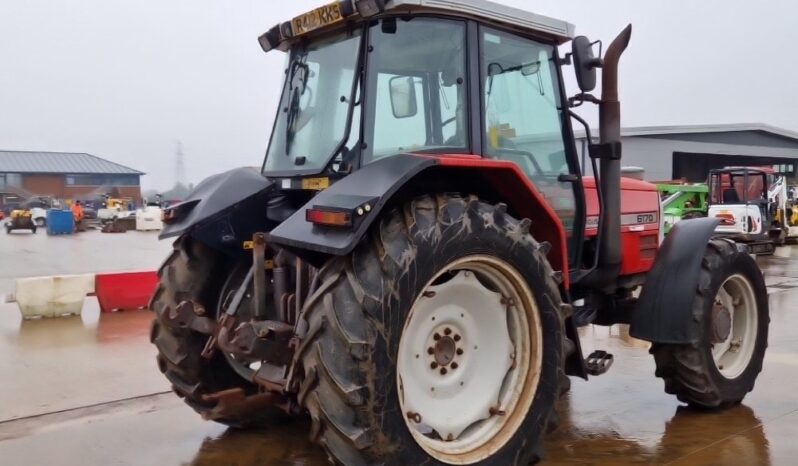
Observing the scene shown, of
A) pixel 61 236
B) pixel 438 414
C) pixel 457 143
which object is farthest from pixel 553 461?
pixel 61 236

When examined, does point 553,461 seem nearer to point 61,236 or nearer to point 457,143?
point 457,143

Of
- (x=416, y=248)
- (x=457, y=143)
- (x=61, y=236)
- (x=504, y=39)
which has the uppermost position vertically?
(x=504, y=39)

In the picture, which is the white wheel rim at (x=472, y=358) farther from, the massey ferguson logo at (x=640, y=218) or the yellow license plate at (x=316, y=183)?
the massey ferguson logo at (x=640, y=218)

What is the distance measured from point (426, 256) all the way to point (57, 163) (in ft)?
256

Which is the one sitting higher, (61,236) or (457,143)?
(457,143)

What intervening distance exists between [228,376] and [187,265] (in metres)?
0.73

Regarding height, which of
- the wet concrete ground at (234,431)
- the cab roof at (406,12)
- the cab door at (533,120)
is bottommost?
the wet concrete ground at (234,431)

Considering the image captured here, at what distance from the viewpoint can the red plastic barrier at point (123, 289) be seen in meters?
8.84

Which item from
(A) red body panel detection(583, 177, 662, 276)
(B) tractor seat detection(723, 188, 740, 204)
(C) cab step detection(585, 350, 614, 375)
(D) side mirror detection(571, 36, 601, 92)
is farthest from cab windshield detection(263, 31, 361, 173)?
(B) tractor seat detection(723, 188, 740, 204)

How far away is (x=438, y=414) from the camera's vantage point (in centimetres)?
349

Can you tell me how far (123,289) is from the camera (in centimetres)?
899

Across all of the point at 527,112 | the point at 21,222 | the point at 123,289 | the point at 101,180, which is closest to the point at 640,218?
the point at 527,112

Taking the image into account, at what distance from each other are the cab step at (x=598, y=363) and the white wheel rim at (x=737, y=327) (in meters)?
1.03

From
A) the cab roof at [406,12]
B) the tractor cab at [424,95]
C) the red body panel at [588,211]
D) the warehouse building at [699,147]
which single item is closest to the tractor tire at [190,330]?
the tractor cab at [424,95]
